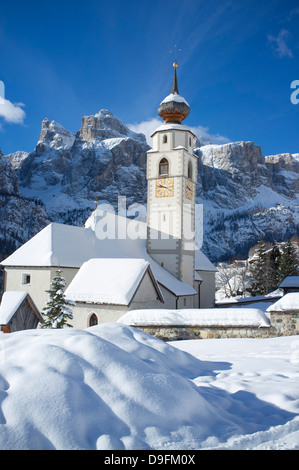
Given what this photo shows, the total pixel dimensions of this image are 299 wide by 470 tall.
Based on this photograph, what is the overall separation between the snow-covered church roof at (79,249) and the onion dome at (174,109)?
922 cm

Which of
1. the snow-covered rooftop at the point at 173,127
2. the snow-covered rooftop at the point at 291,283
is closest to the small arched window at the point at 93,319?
the snow-covered rooftop at the point at 173,127

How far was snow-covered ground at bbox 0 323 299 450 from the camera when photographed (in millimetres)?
3697

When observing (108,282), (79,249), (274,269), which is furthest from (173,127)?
(274,269)

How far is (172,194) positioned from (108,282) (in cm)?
1245

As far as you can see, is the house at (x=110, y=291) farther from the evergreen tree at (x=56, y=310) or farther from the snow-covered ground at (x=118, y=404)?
the snow-covered ground at (x=118, y=404)

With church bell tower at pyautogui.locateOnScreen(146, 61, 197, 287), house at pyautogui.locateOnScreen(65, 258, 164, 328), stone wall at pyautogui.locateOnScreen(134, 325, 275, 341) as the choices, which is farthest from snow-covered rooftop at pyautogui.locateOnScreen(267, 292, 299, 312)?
church bell tower at pyautogui.locateOnScreen(146, 61, 197, 287)

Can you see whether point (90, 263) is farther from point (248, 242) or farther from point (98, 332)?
point (248, 242)

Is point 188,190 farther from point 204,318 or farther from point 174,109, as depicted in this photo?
point 204,318

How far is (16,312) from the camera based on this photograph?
15438 mm

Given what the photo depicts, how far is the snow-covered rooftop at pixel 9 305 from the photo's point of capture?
1459 centimetres

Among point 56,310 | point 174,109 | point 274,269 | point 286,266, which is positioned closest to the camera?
point 56,310
